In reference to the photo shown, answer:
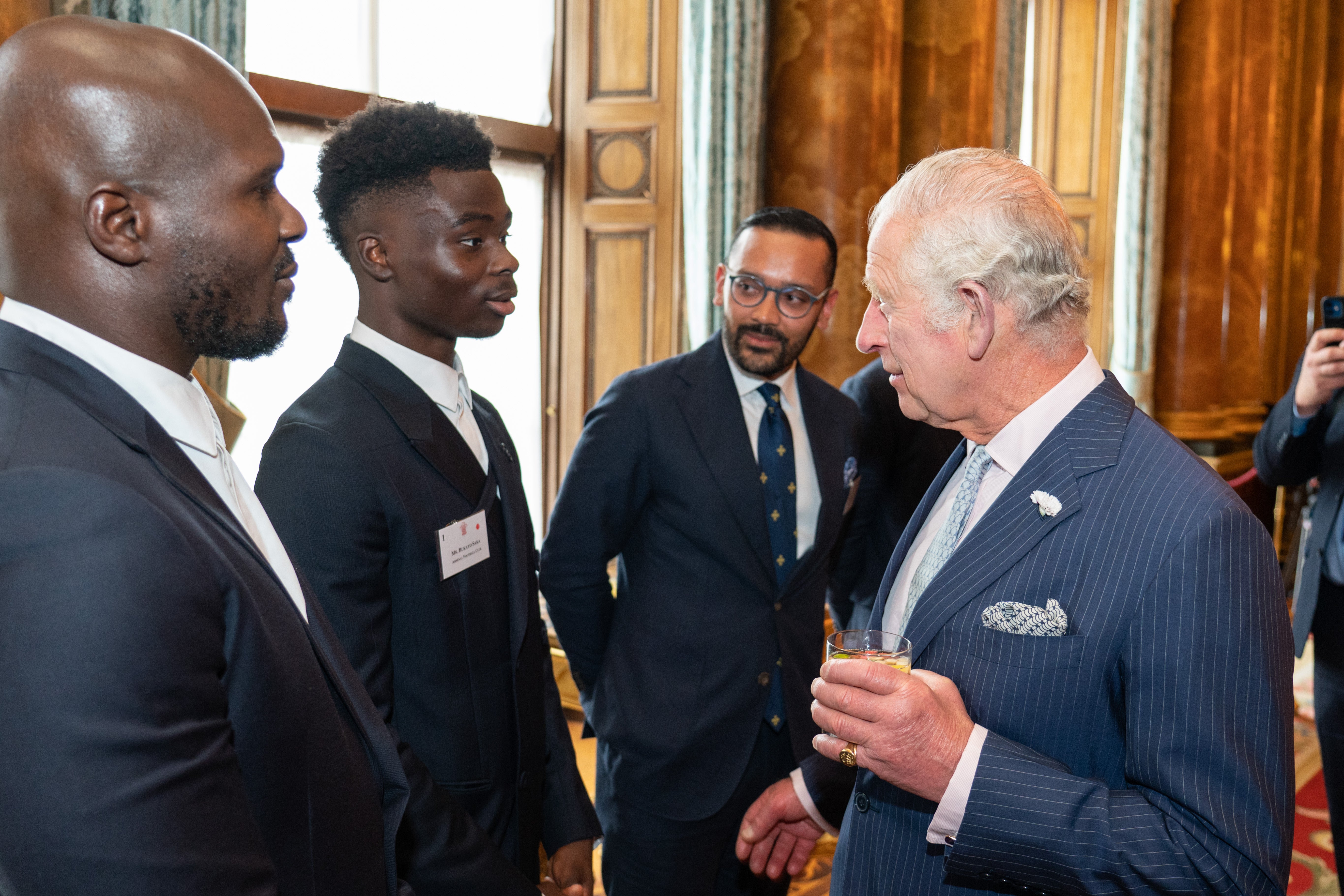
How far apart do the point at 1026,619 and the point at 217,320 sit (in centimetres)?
96

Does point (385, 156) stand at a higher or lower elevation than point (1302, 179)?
lower

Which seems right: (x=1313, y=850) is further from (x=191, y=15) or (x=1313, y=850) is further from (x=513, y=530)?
(x=191, y=15)

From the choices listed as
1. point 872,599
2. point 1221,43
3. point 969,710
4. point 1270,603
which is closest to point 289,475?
Result: point 969,710

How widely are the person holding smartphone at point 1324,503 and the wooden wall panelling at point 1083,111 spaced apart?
581 cm

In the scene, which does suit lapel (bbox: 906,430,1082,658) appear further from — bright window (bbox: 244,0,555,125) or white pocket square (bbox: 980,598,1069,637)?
bright window (bbox: 244,0,555,125)

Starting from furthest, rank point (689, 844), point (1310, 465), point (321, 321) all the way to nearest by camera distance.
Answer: point (321, 321)
point (1310, 465)
point (689, 844)

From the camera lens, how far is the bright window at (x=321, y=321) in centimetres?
351

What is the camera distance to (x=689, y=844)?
220 centimetres

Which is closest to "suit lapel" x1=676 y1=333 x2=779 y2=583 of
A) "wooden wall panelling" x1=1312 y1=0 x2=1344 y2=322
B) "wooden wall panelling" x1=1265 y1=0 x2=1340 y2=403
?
"wooden wall panelling" x1=1265 y1=0 x2=1340 y2=403

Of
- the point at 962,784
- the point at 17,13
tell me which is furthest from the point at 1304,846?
the point at 17,13

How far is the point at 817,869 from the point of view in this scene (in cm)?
324

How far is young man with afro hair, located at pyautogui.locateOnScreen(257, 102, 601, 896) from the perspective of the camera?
144 centimetres

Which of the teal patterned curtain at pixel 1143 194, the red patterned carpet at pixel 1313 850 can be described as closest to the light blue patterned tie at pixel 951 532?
the red patterned carpet at pixel 1313 850

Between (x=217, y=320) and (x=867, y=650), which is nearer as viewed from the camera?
(x=217, y=320)
